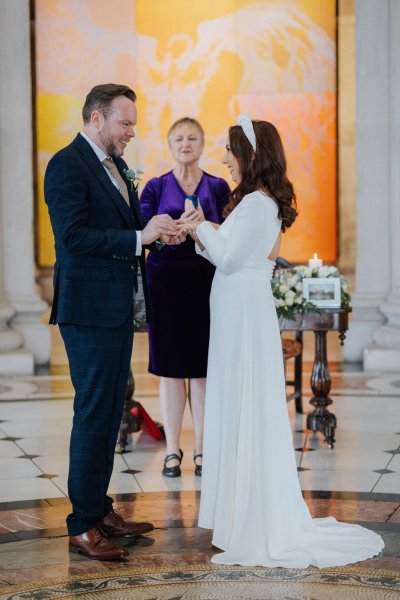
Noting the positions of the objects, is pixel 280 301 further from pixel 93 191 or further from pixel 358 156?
pixel 358 156

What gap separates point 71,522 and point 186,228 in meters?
1.40

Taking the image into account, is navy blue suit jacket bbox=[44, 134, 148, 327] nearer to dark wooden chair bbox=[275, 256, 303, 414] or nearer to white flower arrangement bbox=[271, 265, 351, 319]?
white flower arrangement bbox=[271, 265, 351, 319]

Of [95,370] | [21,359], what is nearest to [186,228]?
[95,370]

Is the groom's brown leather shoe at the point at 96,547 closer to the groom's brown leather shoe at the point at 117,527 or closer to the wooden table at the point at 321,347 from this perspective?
the groom's brown leather shoe at the point at 117,527

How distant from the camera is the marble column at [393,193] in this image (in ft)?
37.1

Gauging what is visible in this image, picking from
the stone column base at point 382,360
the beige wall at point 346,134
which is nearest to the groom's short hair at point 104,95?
the stone column base at point 382,360

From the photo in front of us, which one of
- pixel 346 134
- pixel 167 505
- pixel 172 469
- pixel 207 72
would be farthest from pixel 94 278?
pixel 346 134

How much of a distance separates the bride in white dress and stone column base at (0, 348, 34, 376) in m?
6.15

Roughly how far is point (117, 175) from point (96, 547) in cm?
162

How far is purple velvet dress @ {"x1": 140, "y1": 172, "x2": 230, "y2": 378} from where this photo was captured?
6.46 m

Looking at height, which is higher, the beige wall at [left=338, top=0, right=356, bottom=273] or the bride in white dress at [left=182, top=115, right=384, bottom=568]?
the beige wall at [left=338, top=0, right=356, bottom=273]

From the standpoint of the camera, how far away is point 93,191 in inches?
188

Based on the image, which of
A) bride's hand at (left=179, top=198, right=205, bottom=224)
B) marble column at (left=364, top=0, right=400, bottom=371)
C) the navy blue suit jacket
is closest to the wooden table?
bride's hand at (left=179, top=198, right=205, bottom=224)

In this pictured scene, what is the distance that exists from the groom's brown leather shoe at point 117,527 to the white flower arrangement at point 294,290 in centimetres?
→ 244
